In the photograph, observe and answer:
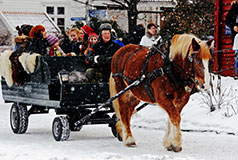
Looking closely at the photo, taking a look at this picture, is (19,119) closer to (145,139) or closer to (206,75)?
(145,139)

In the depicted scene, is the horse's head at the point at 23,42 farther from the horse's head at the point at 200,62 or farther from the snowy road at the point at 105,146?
the horse's head at the point at 200,62

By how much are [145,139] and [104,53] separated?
1.78 m

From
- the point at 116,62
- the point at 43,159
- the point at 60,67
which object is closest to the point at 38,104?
the point at 60,67

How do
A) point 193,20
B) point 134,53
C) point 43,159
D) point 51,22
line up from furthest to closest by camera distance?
point 51,22 < point 193,20 < point 134,53 < point 43,159

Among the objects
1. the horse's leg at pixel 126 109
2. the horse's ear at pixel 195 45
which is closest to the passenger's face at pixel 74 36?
the horse's leg at pixel 126 109

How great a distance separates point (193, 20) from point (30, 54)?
1470cm

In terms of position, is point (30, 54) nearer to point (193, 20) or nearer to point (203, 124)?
point (203, 124)

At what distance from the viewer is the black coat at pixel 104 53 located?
10.5m

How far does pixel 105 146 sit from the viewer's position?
953 cm

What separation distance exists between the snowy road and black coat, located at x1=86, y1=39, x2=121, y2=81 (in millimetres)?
1313

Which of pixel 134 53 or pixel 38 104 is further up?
pixel 134 53

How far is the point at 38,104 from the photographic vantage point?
10.7m

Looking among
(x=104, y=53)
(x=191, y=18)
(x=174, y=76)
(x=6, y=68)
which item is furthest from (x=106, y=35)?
(x=191, y=18)

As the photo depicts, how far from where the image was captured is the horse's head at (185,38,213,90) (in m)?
7.91
